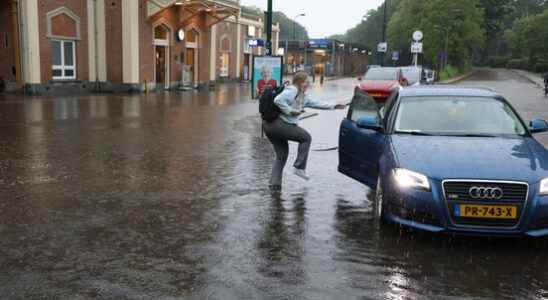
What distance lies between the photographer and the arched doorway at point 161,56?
2927cm

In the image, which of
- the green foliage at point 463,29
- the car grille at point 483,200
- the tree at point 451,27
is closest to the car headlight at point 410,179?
the car grille at point 483,200

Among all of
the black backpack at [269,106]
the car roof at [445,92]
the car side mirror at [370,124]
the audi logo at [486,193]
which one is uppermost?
the car roof at [445,92]

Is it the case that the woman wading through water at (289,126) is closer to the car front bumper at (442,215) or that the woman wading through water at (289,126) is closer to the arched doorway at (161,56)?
the car front bumper at (442,215)

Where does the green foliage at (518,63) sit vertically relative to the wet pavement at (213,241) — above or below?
above

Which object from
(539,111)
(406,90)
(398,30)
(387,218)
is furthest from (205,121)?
(398,30)

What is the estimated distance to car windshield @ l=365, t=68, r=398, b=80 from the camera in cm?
2283

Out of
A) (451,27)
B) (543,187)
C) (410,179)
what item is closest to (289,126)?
(410,179)

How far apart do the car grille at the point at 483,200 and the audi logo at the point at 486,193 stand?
1.0 inches

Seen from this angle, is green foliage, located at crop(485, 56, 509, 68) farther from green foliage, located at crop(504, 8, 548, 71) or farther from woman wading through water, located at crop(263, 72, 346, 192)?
woman wading through water, located at crop(263, 72, 346, 192)

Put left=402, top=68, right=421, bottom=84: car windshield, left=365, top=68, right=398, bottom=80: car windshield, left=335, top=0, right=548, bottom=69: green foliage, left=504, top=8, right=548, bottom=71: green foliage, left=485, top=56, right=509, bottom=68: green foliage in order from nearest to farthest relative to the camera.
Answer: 1. left=365, top=68, right=398, bottom=80: car windshield
2. left=402, top=68, right=421, bottom=84: car windshield
3. left=335, top=0, right=548, bottom=69: green foliage
4. left=504, top=8, right=548, bottom=71: green foliage
5. left=485, top=56, right=509, bottom=68: green foliage

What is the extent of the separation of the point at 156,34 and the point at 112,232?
25.1m

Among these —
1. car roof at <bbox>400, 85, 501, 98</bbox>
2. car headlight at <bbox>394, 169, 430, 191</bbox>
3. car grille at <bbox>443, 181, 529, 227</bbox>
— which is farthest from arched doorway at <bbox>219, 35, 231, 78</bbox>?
car grille at <bbox>443, 181, 529, 227</bbox>

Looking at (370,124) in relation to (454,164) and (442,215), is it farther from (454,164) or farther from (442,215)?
(442,215)

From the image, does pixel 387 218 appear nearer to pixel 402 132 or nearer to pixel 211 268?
pixel 402 132
